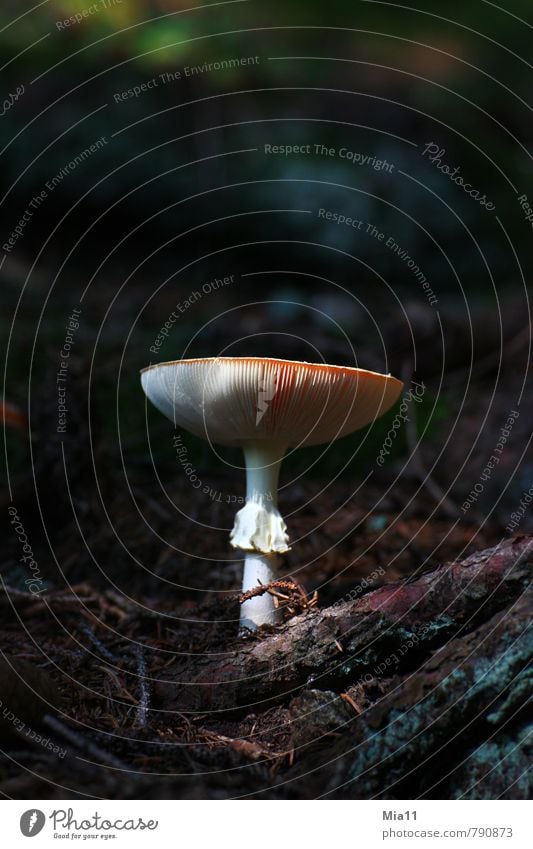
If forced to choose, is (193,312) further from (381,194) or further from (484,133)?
(484,133)

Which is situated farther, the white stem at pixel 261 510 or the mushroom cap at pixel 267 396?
the white stem at pixel 261 510

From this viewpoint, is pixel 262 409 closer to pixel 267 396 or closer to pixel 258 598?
pixel 267 396

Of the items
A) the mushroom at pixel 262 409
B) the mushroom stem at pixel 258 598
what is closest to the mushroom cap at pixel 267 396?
the mushroom at pixel 262 409

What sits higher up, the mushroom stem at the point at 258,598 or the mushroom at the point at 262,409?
the mushroom at the point at 262,409

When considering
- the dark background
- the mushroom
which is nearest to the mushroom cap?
the mushroom

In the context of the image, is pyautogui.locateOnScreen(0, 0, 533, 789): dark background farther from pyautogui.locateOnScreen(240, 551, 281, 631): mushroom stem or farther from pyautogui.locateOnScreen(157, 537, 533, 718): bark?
pyautogui.locateOnScreen(157, 537, 533, 718): bark

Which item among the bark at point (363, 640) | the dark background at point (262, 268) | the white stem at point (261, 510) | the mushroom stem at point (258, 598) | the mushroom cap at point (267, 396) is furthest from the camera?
the dark background at point (262, 268)

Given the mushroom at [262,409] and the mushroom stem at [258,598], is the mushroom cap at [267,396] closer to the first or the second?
the mushroom at [262,409]

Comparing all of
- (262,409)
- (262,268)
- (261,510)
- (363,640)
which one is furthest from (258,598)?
(262,268)
